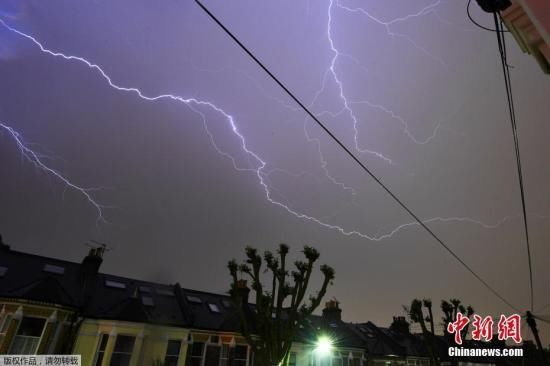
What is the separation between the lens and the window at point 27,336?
14.5m

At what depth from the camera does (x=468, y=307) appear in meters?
27.9

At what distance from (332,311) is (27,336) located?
23218 millimetres

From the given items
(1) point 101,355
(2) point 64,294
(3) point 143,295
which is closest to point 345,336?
(3) point 143,295

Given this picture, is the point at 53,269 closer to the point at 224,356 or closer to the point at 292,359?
the point at 224,356

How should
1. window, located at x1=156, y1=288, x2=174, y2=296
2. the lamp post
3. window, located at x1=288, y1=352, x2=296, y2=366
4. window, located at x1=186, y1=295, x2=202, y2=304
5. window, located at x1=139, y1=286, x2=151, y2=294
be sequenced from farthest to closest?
the lamp post
window, located at x1=186, y1=295, x2=202, y2=304
window, located at x1=156, y1=288, x2=174, y2=296
window, located at x1=288, y1=352, x2=296, y2=366
window, located at x1=139, y1=286, x2=151, y2=294

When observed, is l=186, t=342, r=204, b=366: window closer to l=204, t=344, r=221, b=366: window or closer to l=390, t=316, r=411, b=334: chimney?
l=204, t=344, r=221, b=366: window

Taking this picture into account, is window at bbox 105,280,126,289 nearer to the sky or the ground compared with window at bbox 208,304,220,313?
nearer to the sky

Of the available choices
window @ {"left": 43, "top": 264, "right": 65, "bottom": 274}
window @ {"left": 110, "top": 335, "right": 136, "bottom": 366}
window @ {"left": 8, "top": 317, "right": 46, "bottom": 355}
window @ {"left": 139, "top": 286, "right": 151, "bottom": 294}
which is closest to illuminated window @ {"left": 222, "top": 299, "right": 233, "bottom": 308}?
window @ {"left": 139, "top": 286, "right": 151, "bottom": 294}

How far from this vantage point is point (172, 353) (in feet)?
60.2

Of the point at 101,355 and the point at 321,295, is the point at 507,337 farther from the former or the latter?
the point at 101,355

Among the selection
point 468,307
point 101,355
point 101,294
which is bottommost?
point 101,355

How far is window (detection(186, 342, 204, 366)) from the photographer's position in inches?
737

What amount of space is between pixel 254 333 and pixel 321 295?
8.26 meters

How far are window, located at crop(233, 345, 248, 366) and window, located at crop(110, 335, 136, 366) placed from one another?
6367mm
